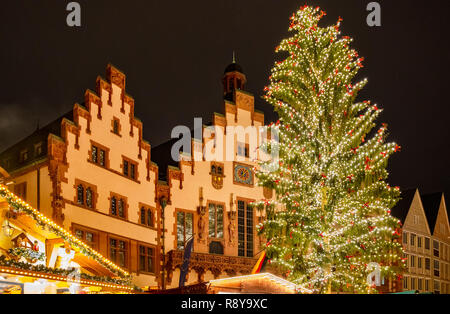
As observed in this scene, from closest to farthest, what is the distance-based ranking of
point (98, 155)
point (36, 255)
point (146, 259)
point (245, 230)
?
point (36, 255) < point (98, 155) < point (146, 259) < point (245, 230)

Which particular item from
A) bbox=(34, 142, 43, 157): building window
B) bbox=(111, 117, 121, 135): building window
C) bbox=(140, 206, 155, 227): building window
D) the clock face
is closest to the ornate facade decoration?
bbox=(140, 206, 155, 227): building window

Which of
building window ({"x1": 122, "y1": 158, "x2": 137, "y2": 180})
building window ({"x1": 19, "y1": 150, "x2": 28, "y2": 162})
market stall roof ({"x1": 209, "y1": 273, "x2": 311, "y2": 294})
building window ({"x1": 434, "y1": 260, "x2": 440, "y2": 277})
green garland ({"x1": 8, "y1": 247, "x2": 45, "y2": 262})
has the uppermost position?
building window ({"x1": 19, "y1": 150, "x2": 28, "y2": 162})

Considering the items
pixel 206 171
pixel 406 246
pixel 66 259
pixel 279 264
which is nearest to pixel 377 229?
pixel 279 264

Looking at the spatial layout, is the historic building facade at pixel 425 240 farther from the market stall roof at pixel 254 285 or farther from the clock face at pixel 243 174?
the market stall roof at pixel 254 285

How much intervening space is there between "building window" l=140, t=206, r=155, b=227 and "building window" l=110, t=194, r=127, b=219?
6.26 feet

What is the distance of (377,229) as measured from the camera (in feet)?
79.5

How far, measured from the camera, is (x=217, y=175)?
134 feet

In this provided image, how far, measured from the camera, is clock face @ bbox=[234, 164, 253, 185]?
138 ft

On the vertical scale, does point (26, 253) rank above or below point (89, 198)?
below

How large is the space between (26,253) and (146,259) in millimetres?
19441

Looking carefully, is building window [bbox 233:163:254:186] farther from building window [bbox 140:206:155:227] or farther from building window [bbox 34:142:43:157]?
building window [bbox 34:142:43:157]

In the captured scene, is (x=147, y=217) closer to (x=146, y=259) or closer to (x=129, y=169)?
(x=146, y=259)

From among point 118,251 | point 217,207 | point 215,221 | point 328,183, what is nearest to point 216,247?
point 215,221

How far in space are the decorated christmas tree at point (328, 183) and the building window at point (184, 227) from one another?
13818 mm
